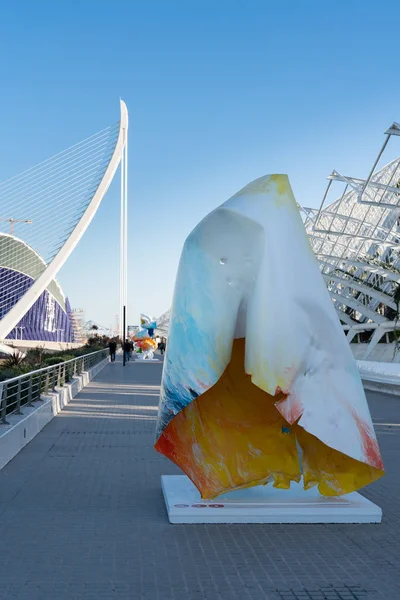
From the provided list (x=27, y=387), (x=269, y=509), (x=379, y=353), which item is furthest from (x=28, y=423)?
(x=379, y=353)

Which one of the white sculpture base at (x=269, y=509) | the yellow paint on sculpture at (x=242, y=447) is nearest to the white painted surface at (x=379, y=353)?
the yellow paint on sculpture at (x=242, y=447)

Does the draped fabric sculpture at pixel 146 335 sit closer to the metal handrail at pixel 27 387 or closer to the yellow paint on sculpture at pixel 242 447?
the metal handrail at pixel 27 387

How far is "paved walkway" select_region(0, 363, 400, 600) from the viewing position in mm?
4426

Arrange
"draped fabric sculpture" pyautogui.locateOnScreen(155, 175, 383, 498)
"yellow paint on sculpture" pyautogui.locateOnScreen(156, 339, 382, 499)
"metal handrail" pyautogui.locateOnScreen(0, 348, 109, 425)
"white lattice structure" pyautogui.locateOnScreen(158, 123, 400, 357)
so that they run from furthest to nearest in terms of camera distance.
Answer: "white lattice structure" pyautogui.locateOnScreen(158, 123, 400, 357) < "metal handrail" pyautogui.locateOnScreen(0, 348, 109, 425) < "yellow paint on sculpture" pyautogui.locateOnScreen(156, 339, 382, 499) < "draped fabric sculpture" pyautogui.locateOnScreen(155, 175, 383, 498)

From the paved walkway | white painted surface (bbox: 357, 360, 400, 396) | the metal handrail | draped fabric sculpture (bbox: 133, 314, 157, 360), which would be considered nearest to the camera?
the paved walkway

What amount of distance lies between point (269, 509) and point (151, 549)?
1.23 metres

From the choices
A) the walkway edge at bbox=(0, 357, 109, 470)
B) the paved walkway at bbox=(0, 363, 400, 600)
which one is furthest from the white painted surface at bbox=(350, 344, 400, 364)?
the paved walkway at bbox=(0, 363, 400, 600)

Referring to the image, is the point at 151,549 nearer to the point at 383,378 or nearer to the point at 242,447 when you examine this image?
the point at 242,447

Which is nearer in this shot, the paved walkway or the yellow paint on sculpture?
the paved walkway

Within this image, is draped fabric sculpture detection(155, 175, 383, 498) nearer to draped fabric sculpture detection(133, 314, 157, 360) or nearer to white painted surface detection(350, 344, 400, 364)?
white painted surface detection(350, 344, 400, 364)

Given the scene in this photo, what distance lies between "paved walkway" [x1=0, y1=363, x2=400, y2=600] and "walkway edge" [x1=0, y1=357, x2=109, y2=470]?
0.42 metres

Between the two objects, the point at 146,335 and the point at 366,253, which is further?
the point at 146,335

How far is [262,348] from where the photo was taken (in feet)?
18.3

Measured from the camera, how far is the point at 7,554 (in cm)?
505
